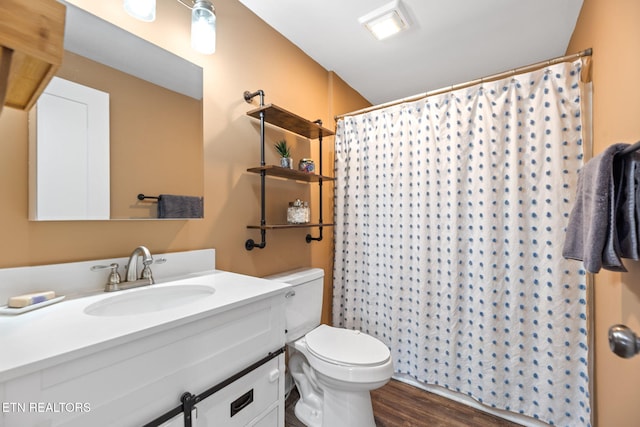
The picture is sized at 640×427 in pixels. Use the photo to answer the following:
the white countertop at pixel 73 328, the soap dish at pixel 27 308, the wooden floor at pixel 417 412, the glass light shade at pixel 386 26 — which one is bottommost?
the wooden floor at pixel 417 412

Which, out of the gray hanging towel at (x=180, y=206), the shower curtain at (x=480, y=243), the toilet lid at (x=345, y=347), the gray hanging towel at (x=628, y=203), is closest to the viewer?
the gray hanging towel at (x=628, y=203)

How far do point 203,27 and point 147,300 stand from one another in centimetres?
121

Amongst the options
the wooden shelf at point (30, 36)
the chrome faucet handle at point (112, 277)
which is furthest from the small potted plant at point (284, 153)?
the wooden shelf at point (30, 36)

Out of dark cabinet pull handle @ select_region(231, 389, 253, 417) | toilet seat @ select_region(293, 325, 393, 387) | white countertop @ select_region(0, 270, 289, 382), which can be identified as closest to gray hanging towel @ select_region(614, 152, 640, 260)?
toilet seat @ select_region(293, 325, 393, 387)

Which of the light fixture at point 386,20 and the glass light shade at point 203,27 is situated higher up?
the light fixture at point 386,20

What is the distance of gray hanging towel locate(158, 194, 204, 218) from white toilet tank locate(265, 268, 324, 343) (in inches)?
23.4

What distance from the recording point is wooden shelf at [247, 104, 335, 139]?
1540 millimetres

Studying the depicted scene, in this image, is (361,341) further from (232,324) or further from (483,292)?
(232,324)

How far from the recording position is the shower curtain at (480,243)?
1.44 m

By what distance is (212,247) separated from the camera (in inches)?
55.6

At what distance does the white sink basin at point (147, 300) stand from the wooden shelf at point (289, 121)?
3.23 ft

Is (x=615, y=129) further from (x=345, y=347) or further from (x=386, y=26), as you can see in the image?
(x=345, y=347)

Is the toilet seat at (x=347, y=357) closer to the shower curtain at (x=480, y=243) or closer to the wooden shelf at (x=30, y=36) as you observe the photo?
the shower curtain at (x=480, y=243)

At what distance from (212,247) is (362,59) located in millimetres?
1748
